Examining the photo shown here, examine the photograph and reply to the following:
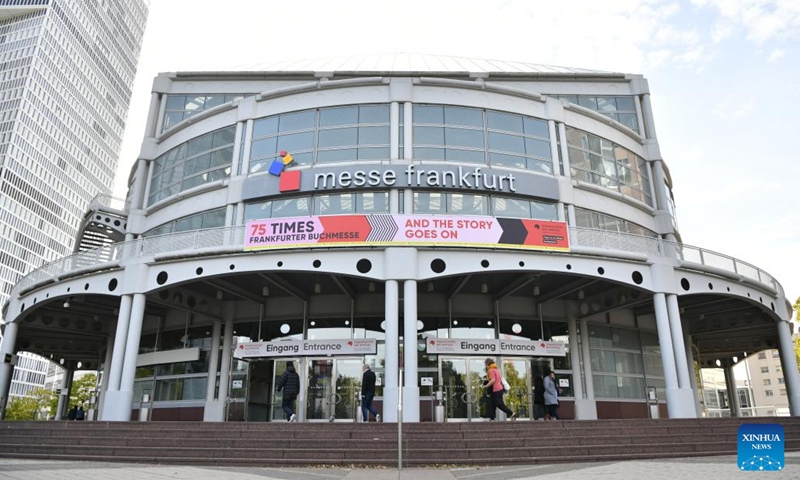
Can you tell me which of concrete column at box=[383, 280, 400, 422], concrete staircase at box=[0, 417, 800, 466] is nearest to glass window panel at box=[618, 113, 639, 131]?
concrete staircase at box=[0, 417, 800, 466]

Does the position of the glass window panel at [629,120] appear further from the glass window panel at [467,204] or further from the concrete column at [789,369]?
the concrete column at [789,369]

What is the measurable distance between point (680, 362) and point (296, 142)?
49.0ft

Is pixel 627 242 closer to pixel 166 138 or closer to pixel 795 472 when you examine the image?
pixel 795 472

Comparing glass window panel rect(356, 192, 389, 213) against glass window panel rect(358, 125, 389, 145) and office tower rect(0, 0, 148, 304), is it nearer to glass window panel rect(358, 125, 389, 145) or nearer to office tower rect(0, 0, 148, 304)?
glass window panel rect(358, 125, 389, 145)

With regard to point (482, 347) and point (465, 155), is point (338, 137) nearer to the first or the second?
point (465, 155)

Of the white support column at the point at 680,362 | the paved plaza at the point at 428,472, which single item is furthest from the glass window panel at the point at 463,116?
the paved plaza at the point at 428,472

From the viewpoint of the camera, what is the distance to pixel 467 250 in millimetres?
16297

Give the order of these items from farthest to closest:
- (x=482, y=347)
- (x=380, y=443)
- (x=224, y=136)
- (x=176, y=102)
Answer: (x=176, y=102)
(x=224, y=136)
(x=482, y=347)
(x=380, y=443)

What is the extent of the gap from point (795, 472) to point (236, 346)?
711 inches

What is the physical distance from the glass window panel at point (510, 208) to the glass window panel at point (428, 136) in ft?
9.51

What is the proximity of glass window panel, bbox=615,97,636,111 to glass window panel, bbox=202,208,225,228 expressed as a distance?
57.3 feet

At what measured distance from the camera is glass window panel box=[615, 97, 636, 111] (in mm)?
24109

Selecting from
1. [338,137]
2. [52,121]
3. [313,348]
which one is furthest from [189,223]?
[52,121]

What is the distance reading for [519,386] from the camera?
1973cm
